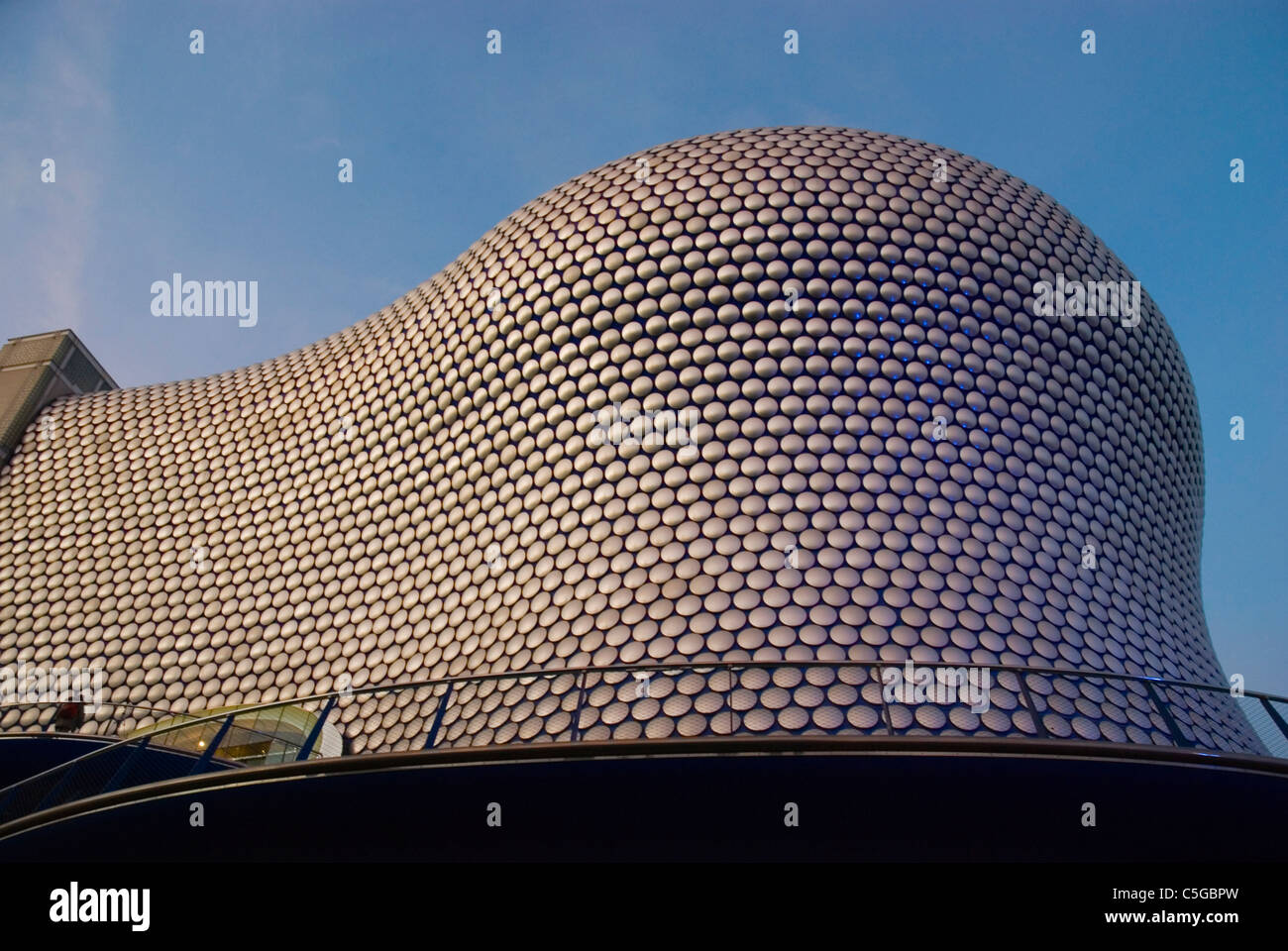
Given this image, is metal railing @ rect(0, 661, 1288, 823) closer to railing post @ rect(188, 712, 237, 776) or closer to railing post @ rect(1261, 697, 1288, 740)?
railing post @ rect(188, 712, 237, 776)

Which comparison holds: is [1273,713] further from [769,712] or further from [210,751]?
[210,751]

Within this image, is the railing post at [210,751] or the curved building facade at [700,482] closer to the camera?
the railing post at [210,751]

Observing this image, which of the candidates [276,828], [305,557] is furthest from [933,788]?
[305,557]

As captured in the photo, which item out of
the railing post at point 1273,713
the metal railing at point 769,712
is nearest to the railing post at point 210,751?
the metal railing at point 769,712

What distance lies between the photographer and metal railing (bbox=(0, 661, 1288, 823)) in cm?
764

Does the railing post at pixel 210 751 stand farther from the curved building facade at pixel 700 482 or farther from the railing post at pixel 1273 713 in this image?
the railing post at pixel 1273 713

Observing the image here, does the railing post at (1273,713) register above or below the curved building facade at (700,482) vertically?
below

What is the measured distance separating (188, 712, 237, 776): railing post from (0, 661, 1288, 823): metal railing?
0.13 feet

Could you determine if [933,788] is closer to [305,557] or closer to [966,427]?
[966,427]

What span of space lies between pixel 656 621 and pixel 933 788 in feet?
22.5

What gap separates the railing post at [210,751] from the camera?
270 inches

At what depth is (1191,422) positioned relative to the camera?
18375 mm

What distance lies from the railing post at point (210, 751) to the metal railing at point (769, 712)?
38 mm
